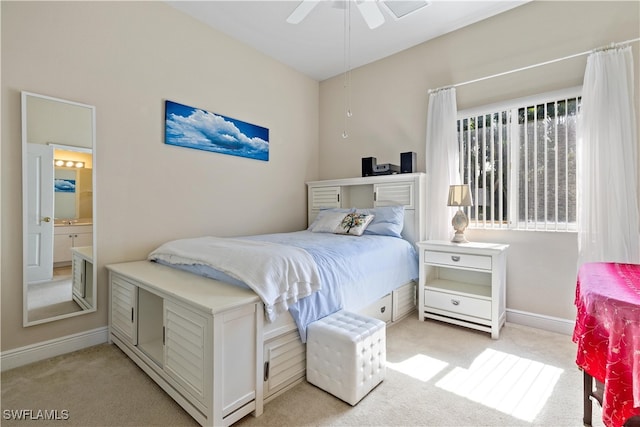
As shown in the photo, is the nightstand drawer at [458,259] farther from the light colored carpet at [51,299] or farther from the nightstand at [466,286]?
the light colored carpet at [51,299]

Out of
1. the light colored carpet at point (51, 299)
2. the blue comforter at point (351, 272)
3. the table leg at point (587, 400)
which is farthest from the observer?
the light colored carpet at point (51, 299)

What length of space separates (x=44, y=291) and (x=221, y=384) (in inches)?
64.7

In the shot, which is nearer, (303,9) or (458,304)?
(303,9)

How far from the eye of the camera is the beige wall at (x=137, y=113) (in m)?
1.93

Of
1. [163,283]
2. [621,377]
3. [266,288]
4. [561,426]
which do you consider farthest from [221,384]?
[561,426]

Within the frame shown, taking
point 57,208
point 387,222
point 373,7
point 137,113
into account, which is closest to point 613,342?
point 387,222

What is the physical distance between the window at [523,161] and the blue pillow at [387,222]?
27.5 inches

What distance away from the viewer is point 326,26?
2.98m

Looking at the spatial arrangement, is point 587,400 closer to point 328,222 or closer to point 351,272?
point 351,272

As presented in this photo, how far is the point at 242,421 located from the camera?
4.71ft

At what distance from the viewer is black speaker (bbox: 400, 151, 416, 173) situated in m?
3.11

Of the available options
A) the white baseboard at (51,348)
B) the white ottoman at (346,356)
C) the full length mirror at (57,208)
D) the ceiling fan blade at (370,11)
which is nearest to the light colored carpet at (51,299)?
the full length mirror at (57,208)

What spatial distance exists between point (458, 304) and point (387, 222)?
981 mm

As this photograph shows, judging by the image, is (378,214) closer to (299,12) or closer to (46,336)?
(299,12)
